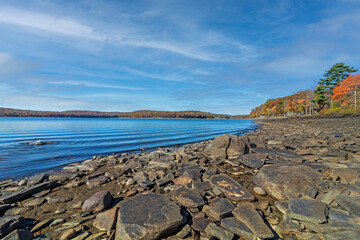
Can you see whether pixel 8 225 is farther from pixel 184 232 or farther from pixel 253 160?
pixel 253 160

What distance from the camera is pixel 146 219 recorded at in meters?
3.62

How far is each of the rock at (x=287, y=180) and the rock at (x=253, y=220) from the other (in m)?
1.64

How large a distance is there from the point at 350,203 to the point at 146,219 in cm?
494

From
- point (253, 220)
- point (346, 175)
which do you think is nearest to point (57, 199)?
point (253, 220)

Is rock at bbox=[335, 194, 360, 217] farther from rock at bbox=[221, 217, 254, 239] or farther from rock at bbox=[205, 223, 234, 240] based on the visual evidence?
rock at bbox=[205, 223, 234, 240]

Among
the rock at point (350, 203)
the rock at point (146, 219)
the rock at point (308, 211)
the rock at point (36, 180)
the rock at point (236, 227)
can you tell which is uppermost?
the rock at point (350, 203)

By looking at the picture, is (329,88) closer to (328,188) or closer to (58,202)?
(328,188)

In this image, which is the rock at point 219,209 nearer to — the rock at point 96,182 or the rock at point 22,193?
the rock at point 96,182

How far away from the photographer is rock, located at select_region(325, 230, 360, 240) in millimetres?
3012

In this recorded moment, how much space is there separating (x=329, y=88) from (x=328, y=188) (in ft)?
269

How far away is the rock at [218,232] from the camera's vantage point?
10.9ft

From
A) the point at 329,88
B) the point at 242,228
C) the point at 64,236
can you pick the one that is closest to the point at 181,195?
the point at 242,228

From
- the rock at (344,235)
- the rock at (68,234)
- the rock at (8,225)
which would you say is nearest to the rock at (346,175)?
the rock at (344,235)

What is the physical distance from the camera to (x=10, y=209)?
483 cm
